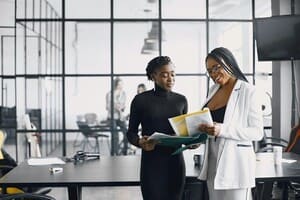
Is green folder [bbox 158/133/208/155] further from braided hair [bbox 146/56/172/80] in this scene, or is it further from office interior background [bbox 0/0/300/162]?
office interior background [bbox 0/0/300/162]

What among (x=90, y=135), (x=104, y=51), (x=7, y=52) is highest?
(x=7, y=52)

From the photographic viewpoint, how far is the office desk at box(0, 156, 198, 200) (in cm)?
301

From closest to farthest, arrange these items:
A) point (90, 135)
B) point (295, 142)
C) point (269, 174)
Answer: point (269, 174)
point (295, 142)
point (90, 135)

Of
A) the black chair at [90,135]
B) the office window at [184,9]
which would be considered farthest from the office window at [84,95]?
the office window at [184,9]

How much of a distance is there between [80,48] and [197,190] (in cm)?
425

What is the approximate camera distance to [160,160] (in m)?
2.69

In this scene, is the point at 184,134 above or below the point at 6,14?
below

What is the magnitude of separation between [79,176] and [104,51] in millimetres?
4033

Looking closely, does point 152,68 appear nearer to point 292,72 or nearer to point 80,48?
point 292,72

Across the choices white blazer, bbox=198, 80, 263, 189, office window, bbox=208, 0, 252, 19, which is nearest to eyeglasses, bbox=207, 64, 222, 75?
white blazer, bbox=198, 80, 263, 189

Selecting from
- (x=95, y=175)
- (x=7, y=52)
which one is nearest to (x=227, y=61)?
(x=95, y=175)

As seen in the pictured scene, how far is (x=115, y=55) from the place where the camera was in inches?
276

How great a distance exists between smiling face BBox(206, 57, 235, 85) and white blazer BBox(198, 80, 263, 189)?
74mm

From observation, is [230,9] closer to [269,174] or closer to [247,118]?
[269,174]
